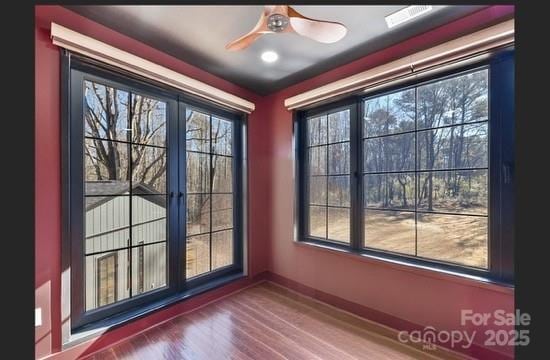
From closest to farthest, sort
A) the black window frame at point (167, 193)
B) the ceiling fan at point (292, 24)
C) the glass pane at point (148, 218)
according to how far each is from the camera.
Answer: the ceiling fan at point (292, 24), the black window frame at point (167, 193), the glass pane at point (148, 218)

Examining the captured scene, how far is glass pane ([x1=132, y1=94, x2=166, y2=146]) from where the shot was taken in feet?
7.09

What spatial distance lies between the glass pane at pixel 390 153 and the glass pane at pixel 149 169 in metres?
1.93

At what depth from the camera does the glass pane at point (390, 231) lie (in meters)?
2.16

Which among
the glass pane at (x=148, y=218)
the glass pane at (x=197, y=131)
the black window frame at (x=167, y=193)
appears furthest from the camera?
the glass pane at (x=197, y=131)

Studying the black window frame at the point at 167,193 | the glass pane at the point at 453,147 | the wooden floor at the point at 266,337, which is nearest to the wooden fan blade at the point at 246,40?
the black window frame at the point at 167,193

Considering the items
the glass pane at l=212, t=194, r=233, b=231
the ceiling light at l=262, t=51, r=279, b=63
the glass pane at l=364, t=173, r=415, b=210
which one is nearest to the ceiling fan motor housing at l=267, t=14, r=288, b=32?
the ceiling light at l=262, t=51, r=279, b=63

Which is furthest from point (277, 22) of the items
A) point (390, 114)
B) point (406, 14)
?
point (390, 114)

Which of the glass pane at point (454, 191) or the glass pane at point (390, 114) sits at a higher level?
A: the glass pane at point (390, 114)

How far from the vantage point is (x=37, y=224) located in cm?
159

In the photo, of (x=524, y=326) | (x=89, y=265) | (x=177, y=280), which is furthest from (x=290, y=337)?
(x=89, y=265)

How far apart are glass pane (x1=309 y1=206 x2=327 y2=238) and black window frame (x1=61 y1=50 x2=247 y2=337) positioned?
82 centimetres

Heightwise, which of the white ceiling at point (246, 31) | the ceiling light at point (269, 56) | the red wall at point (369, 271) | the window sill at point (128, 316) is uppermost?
the white ceiling at point (246, 31)

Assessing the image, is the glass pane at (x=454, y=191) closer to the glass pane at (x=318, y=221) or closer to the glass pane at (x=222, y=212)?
the glass pane at (x=318, y=221)

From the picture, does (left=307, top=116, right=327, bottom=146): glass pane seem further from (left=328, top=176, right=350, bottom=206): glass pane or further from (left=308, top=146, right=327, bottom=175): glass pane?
(left=328, top=176, right=350, bottom=206): glass pane
